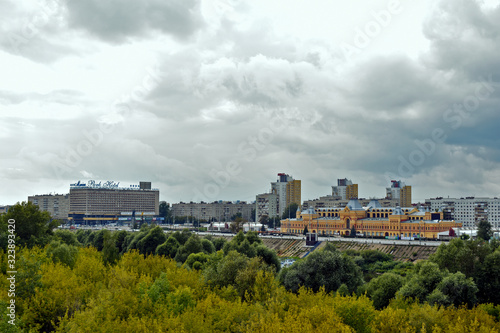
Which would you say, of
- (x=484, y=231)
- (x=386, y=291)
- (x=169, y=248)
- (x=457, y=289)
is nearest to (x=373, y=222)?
(x=484, y=231)

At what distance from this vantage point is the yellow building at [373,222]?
150250 mm

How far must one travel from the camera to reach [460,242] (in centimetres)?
6038

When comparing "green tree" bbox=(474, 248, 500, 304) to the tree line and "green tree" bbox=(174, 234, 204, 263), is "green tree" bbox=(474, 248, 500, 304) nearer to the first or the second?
the tree line

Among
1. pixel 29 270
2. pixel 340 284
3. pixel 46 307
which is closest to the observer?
pixel 46 307

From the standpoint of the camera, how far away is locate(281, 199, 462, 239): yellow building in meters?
150

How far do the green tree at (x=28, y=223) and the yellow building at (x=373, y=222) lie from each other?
Answer: 108808mm

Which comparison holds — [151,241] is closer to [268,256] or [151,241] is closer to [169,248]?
[169,248]

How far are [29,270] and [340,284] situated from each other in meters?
37.8

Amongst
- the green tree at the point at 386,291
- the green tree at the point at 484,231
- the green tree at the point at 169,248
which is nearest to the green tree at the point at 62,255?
the green tree at the point at 169,248

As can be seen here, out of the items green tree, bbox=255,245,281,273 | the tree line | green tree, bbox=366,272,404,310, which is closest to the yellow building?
green tree, bbox=255,245,281,273

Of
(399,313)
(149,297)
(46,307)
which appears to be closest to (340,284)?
(399,313)

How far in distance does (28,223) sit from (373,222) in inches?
4766

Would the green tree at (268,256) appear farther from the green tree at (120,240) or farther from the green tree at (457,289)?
the green tree at (120,240)

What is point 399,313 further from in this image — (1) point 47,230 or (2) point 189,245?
(1) point 47,230
